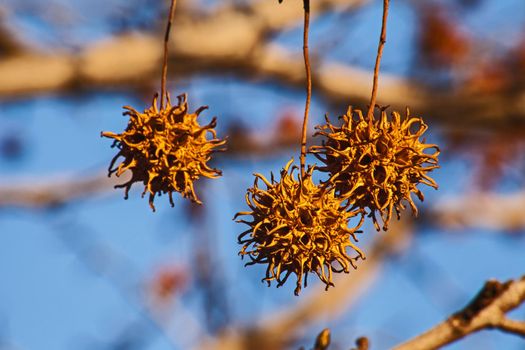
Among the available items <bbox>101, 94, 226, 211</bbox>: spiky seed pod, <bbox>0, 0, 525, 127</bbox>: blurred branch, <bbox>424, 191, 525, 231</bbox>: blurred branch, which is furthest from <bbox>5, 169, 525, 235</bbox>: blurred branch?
<bbox>101, 94, 226, 211</bbox>: spiky seed pod

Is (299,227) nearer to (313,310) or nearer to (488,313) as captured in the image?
(488,313)

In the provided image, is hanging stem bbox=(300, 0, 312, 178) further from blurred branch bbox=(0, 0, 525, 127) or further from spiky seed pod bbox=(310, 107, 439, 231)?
blurred branch bbox=(0, 0, 525, 127)

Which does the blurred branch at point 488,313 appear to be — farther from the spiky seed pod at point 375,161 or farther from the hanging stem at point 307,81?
the hanging stem at point 307,81

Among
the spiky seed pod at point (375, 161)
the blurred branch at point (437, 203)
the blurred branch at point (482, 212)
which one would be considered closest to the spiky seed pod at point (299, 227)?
the spiky seed pod at point (375, 161)

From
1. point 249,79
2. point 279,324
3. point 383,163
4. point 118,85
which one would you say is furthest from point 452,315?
point 279,324

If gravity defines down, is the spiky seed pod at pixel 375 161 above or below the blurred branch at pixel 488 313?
above

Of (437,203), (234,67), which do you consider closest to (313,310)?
(437,203)

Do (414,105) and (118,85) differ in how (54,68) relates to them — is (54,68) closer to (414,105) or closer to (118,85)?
(118,85)
